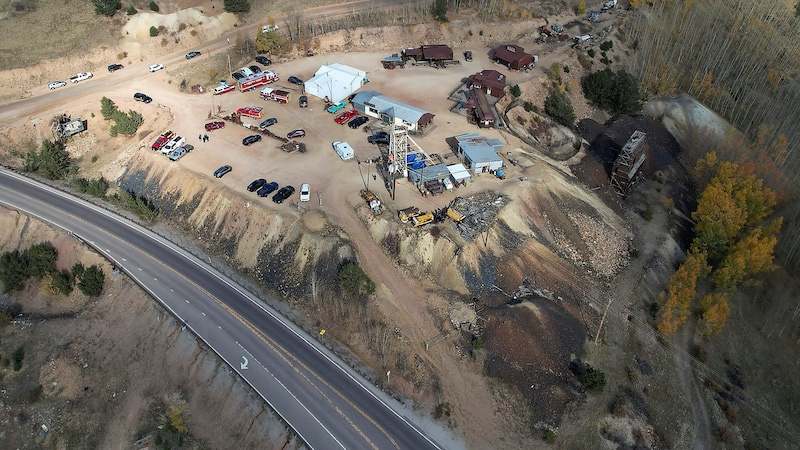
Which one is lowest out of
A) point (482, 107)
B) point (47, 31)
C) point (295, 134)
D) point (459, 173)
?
point (295, 134)

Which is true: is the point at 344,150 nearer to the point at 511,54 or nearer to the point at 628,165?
the point at 628,165

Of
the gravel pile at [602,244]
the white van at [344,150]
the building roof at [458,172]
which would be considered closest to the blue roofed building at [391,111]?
the white van at [344,150]

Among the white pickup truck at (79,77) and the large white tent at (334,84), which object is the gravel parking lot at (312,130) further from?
the white pickup truck at (79,77)

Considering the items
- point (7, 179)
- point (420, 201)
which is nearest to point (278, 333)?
point (420, 201)

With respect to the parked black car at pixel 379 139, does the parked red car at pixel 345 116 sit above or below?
above

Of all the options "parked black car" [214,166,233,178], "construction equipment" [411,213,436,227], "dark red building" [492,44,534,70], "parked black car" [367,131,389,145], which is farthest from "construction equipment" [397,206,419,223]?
"dark red building" [492,44,534,70]

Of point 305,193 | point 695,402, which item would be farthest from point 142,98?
point 695,402
